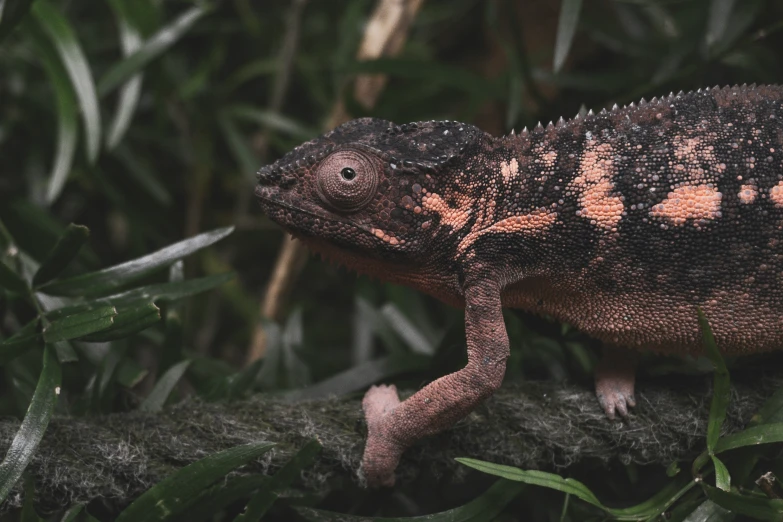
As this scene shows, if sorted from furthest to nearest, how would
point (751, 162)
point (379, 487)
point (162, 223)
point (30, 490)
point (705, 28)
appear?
point (162, 223) → point (705, 28) → point (379, 487) → point (751, 162) → point (30, 490)

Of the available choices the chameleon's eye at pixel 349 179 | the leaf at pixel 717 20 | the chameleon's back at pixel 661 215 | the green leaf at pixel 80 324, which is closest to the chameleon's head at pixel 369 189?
the chameleon's eye at pixel 349 179

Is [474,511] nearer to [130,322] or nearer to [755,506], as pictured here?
[755,506]

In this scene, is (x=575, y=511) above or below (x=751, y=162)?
below

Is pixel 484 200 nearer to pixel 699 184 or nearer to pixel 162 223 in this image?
pixel 699 184

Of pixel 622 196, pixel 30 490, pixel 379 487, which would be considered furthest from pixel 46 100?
pixel 622 196

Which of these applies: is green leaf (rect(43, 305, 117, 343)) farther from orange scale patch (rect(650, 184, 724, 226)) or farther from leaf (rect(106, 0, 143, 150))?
orange scale patch (rect(650, 184, 724, 226))
